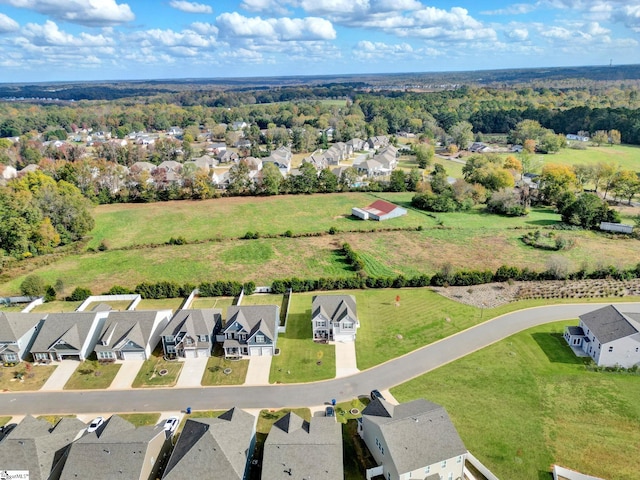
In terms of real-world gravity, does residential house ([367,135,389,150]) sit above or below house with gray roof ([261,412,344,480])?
above

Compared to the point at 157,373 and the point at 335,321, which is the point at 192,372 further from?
the point at 335,321

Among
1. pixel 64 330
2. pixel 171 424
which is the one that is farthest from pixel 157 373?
pixel 64 330

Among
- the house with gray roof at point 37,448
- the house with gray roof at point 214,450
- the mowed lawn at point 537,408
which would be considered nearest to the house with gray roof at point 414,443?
the mowed lawn at point 537,408

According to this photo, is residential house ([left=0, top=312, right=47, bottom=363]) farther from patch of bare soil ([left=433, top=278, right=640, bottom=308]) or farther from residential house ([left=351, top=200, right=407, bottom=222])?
residential house ([left=351, top=200, right=407, bottom=222])

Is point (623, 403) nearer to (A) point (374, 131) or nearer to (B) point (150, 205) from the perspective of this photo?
(B) point (150, 205)

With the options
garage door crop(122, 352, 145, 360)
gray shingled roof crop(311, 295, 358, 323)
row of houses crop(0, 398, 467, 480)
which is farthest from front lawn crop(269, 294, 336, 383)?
garage door crop(122, 352, 145, 360)

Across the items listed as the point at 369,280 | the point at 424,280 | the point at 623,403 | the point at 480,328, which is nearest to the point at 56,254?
the point at 369,280
